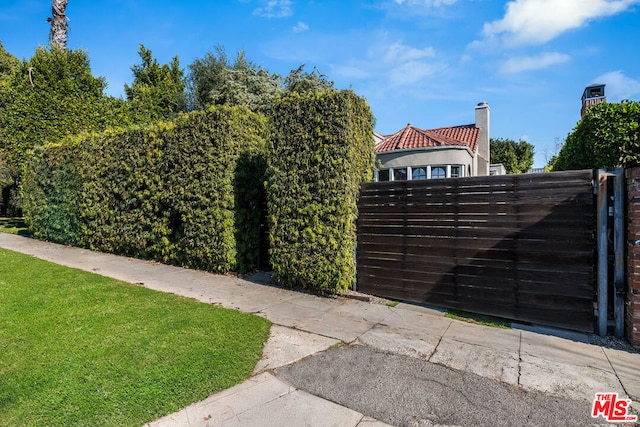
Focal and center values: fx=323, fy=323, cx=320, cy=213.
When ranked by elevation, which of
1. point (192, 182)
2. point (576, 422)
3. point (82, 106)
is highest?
point (82, 106)

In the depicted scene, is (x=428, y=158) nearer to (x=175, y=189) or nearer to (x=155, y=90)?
(x=175, y=189)

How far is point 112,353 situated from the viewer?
10.6ft

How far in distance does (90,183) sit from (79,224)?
151cm

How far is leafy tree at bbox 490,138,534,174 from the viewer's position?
3566 cm

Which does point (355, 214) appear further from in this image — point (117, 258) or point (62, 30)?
point (62, 30)

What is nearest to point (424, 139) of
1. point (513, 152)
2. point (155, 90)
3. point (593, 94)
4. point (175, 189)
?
point (593, 94)

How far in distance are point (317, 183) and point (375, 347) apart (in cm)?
273

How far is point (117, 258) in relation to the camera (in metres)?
8.41

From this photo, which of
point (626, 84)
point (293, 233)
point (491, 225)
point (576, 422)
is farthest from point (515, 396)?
point (626, 84)

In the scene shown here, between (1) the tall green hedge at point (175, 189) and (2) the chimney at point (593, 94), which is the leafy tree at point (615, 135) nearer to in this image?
(1) the tall green hedge at point (175, 189)

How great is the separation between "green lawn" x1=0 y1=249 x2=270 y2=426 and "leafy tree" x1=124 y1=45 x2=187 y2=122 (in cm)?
1404

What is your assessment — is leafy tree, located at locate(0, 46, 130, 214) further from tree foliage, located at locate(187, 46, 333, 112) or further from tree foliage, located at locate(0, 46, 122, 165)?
tree foliage, located at locate(187, 46, 333, 112)

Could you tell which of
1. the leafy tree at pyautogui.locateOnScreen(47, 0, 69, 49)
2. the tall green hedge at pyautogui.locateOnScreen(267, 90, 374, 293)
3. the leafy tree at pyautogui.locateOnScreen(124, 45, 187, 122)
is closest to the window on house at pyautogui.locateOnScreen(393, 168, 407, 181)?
the tall green hedge at pyautogui.locateOnScreen(267, 90, 374, 293)

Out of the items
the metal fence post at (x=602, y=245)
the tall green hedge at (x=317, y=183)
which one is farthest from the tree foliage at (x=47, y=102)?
the metal fence post at (x=602, y=245)
